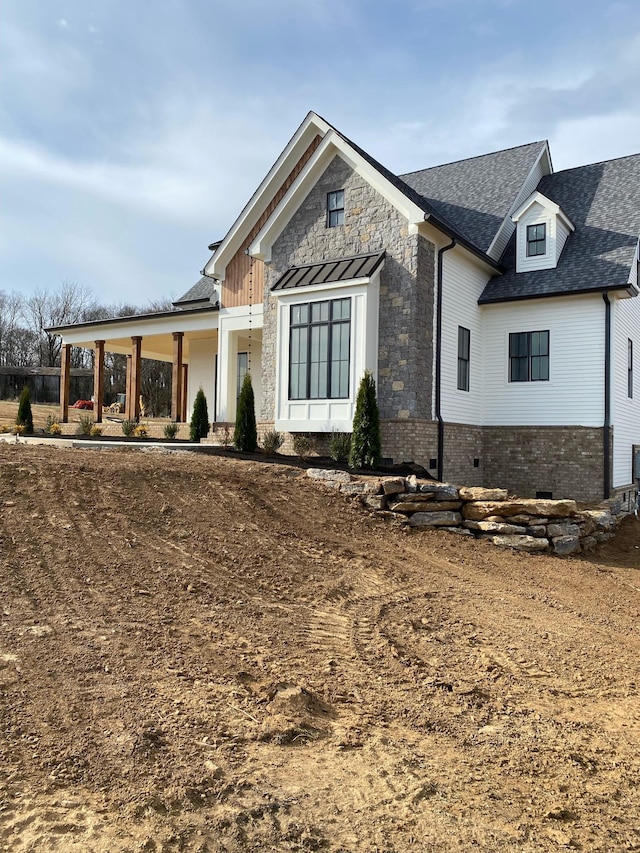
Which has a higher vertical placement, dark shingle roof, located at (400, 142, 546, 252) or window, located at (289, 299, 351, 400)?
dark shingle roof, located at (400, 142, 546, 252)

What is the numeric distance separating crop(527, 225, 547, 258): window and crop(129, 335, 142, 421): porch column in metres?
12.4

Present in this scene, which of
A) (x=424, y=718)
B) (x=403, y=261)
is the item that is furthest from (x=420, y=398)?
(x=424, y=718)

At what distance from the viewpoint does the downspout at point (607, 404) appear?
13.8 meters

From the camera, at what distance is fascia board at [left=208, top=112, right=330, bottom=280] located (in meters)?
15.2

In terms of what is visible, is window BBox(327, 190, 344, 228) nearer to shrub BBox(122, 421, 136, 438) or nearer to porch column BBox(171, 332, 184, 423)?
porch column BBox(171, 332, 184, 423)

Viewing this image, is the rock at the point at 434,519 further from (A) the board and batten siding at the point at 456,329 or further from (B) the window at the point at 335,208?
(B) the window at the point at 335,208

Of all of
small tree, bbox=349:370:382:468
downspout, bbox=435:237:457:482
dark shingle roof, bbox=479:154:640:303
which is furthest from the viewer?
dark shingle roof, bbox=479:154:640:303

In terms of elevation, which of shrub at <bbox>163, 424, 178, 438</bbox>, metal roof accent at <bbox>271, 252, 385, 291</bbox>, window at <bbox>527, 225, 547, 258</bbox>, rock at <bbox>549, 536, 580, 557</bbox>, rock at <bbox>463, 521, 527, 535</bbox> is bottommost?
rock at <bbox>549, 536, 580, 557</bbox>

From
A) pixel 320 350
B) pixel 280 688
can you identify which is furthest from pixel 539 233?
pixel 280 688

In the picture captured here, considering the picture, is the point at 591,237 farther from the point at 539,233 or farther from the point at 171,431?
the point at 171,431

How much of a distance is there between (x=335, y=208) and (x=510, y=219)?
4811 mm

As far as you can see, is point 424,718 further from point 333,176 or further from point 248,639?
point 333,176

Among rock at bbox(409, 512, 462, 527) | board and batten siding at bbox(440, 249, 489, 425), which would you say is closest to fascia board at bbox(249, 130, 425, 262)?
board and batten siding at bbox(440, 249, 489, 425)

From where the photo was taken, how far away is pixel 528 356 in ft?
49.1
